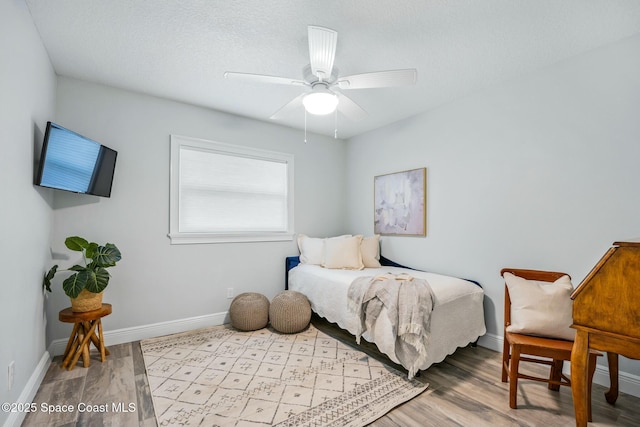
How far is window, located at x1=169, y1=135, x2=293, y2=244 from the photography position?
3.21 meters

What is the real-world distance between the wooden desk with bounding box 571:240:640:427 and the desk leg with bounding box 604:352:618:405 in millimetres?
661

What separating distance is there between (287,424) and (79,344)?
193 centimetres

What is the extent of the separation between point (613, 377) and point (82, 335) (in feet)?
12.7

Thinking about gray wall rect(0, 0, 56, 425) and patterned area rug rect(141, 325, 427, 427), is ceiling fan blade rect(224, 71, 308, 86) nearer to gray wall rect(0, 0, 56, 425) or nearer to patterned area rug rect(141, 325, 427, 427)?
gray wall rect(0, 0, 56, 425)

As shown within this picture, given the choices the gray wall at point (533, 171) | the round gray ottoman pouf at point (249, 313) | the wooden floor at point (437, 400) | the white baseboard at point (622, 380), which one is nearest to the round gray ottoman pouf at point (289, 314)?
the round gray ottoman pouf at point (249, 313)

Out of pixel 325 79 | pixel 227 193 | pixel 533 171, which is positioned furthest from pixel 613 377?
pixel 227 193

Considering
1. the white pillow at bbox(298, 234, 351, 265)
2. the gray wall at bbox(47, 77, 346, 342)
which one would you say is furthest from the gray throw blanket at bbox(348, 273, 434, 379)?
the gray wall at bbox(47, 77, 346, 342)

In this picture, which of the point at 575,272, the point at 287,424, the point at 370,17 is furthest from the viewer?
the point at 575,272

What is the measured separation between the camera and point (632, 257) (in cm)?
128

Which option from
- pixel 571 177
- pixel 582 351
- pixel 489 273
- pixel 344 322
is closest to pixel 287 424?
pixel 344 322

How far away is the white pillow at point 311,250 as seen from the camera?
146 inches

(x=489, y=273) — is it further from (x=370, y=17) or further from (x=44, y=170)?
(x=44, y=170)

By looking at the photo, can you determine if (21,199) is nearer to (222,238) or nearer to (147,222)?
(147,222)

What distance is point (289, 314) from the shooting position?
10.0 feet
